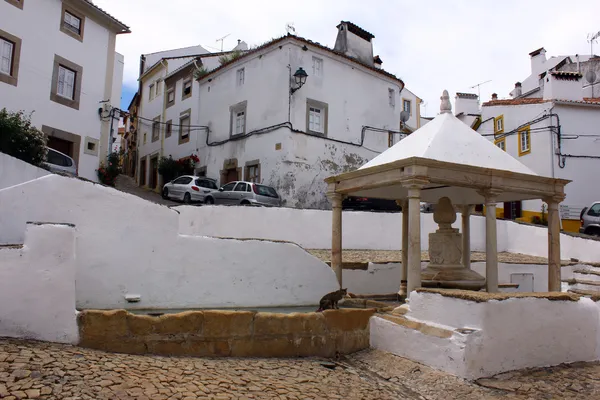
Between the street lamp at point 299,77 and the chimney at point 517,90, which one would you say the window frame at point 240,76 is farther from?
the chimney at point 517,90

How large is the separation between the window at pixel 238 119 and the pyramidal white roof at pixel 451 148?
1439 centimetres

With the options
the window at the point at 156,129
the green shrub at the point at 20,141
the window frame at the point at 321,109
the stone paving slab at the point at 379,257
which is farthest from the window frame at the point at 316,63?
the window at the point at 156,129

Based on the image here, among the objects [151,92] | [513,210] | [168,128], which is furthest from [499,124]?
[151,92]

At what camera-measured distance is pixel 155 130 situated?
95.3 feet

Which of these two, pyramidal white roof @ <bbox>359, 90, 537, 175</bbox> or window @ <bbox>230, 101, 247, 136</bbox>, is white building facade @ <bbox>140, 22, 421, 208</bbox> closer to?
window @ <bbox>230, 101, 247, 136</bbox>

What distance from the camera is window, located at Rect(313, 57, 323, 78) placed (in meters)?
20.0

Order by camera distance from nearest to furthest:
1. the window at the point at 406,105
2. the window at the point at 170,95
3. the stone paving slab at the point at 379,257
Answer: the stone paving slab at the point at 379,257
the window at the point at 170,95
the window at the point at 406,105

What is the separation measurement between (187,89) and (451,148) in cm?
2182

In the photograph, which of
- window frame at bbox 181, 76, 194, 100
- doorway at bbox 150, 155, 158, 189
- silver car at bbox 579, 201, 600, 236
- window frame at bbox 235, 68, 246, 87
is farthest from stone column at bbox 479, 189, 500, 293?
doorway at bbox 150, 155, 158, 189

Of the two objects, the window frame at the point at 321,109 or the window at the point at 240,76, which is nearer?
the window frame at the point at 321,109

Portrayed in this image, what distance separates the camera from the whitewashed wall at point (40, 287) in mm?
4082

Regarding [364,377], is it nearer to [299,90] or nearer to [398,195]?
[398,195]

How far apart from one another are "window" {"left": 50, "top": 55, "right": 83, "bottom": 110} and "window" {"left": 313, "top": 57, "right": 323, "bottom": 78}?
9.40 metres

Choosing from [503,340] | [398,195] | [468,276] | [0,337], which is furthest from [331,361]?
[398,195]
